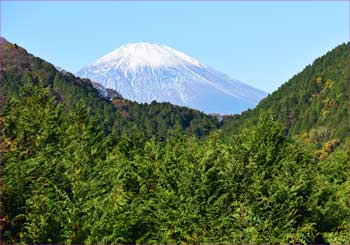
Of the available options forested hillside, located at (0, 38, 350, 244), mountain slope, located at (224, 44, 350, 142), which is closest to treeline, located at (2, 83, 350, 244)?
forested hillside, located at (0, 38, 350, 244)

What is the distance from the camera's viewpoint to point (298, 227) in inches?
1001

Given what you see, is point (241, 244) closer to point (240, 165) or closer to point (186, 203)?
point (186, 203)

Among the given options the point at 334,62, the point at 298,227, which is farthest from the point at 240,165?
the point at 334,62

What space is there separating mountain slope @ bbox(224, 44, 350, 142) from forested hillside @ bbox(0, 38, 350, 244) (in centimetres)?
10641

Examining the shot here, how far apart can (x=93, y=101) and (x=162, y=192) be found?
13440 centimetres

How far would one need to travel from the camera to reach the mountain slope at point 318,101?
149 m

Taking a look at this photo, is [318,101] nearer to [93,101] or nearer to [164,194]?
[93,101]

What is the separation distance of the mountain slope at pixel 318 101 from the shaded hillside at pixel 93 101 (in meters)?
19.7

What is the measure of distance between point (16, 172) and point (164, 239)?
654cm

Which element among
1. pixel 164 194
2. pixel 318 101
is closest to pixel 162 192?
pixel 164 194

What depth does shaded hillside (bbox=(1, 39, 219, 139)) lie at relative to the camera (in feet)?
Result: 469

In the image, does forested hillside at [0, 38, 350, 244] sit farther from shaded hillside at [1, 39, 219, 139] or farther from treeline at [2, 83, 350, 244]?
shaded hillside at [1, 39, 219, 139]

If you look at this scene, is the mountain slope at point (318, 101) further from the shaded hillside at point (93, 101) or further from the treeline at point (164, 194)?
the treeline at point (164, 194)

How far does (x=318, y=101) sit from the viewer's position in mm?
167750
